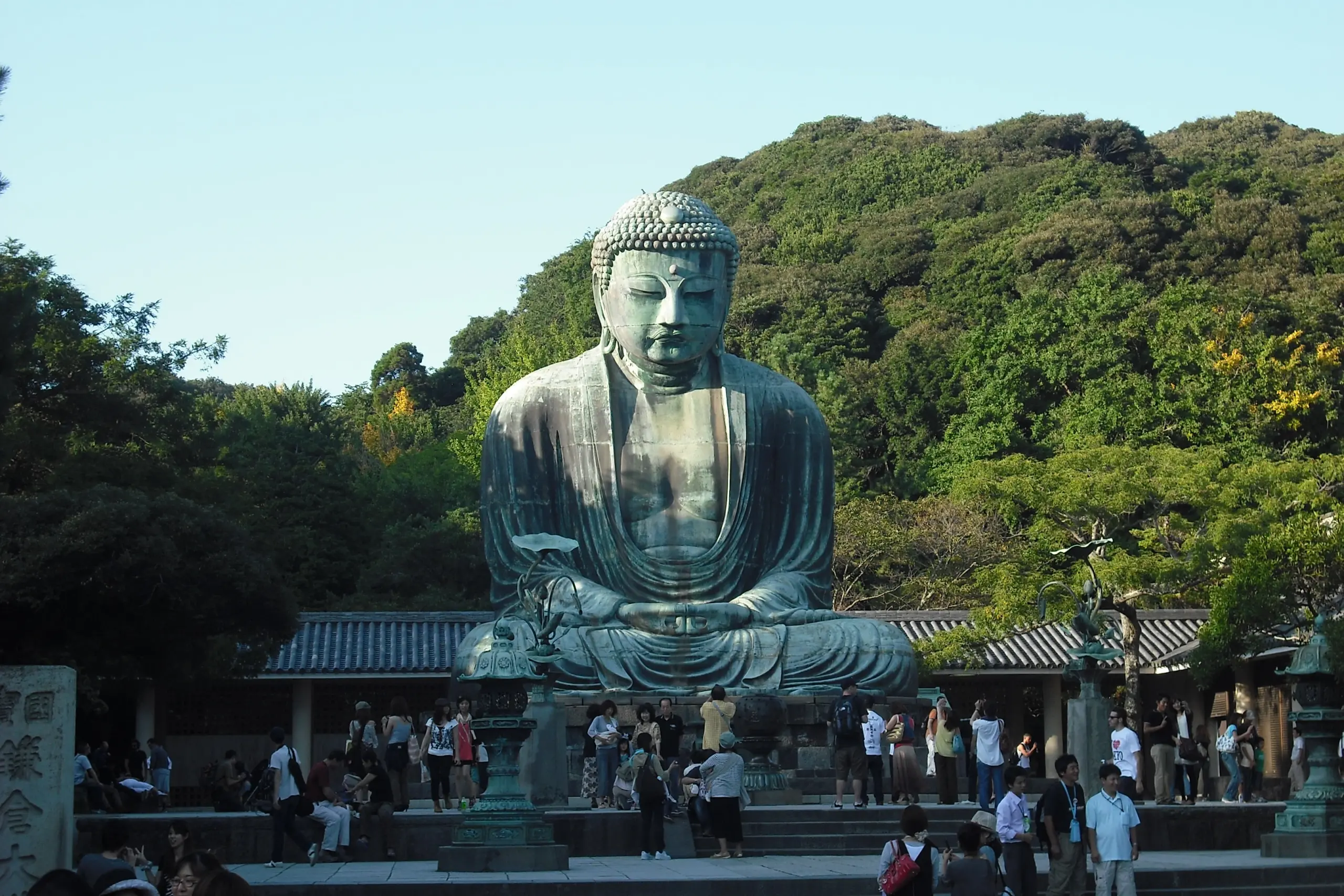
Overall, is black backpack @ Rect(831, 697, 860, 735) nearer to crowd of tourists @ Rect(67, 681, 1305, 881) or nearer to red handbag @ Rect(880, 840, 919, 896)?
crowd of tourists @ Rect(67, 681, 1305, 881)

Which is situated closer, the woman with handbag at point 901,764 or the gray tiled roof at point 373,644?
the woman with handbag at point 901,764

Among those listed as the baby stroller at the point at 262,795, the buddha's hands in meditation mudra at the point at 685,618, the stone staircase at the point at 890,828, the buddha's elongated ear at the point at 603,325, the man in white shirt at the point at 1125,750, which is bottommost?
the stone staircase at the point at 890,828

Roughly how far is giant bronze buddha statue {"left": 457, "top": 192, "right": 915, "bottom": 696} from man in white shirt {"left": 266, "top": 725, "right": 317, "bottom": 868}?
14.5 feet

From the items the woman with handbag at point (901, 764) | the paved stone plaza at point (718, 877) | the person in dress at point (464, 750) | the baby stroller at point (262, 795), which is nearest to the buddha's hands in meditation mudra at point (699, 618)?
the woman with handbag at point (901, 764)

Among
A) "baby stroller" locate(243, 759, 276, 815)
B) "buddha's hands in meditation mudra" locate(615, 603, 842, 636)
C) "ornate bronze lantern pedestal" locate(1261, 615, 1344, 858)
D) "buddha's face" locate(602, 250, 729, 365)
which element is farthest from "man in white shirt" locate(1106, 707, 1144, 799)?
"baby stroller" locate(243, 759, 276, 815)

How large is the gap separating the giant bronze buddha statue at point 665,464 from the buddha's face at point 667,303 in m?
0.02

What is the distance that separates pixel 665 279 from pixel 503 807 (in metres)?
7.82

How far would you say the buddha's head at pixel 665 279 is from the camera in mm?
19172

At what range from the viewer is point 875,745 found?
613 inches

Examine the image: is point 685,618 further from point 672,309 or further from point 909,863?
point 909,863

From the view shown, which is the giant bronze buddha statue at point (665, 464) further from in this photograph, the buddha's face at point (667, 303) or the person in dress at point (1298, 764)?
the person in dress at point (1298, 764)

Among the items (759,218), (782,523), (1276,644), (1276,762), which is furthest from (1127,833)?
(759,218)

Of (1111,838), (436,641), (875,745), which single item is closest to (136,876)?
(1111,838)

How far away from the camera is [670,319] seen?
1898 cm
